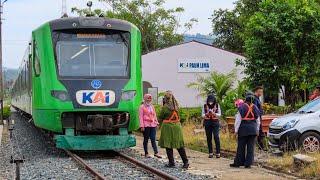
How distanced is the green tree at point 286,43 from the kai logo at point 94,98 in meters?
9.40

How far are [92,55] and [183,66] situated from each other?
25.6m

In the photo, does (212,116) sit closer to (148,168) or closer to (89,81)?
(148,168)

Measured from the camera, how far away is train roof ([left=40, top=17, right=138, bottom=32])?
49.8ft

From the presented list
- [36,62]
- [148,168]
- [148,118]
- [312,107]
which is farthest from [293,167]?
[36,62]

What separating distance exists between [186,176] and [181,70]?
96.1ft

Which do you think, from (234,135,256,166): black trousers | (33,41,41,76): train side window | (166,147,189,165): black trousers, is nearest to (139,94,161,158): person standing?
(166,147,189,165): black trousers

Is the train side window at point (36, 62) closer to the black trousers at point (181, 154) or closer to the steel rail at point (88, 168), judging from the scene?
the steel rail at point (88, 168)

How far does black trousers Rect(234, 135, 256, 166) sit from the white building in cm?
Result: 2743

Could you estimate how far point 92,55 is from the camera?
50.1 feet

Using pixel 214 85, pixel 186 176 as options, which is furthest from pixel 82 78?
pixel 214 85

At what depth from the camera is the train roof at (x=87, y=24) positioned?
49.8 ft

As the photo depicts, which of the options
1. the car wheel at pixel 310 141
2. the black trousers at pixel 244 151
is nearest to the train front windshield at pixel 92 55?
the black trousers at pixel 244 151

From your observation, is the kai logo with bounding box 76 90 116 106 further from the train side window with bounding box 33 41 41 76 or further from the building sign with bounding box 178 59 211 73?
the building sign with bounding box 178 59 211 73

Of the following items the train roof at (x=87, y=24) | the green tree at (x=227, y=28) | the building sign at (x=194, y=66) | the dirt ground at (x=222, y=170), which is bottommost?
the dirt ground at (x=222, y=170)
